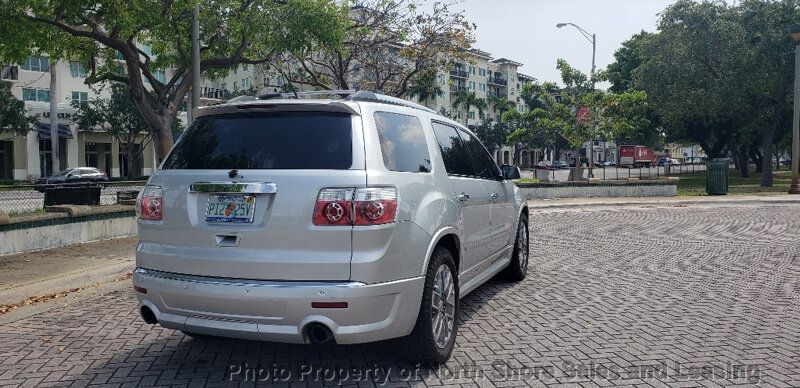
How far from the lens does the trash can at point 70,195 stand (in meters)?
11.8

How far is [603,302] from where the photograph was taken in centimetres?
638

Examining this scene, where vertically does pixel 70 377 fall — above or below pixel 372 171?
below

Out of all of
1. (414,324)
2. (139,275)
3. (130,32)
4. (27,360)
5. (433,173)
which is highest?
(130,32)

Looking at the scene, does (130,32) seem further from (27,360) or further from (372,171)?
(372,171)

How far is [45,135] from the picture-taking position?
45938 mm

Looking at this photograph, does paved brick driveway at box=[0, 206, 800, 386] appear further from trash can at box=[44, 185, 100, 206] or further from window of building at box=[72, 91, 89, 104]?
window of building at box=[72, 91, 89, 104]

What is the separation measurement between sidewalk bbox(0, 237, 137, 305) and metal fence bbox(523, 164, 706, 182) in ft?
78.3

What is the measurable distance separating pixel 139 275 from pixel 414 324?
73.4 inches

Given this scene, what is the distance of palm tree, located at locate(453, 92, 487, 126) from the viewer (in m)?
93.1

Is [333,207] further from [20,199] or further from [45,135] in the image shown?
[45,135]

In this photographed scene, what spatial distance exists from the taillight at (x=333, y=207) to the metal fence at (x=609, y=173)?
27060 millimetres

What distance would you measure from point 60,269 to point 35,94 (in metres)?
46.2

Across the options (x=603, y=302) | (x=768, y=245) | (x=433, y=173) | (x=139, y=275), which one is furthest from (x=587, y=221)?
(x=139, y=275)

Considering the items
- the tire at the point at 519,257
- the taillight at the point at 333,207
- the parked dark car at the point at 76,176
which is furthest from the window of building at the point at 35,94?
the taillight at the point at 333,207
